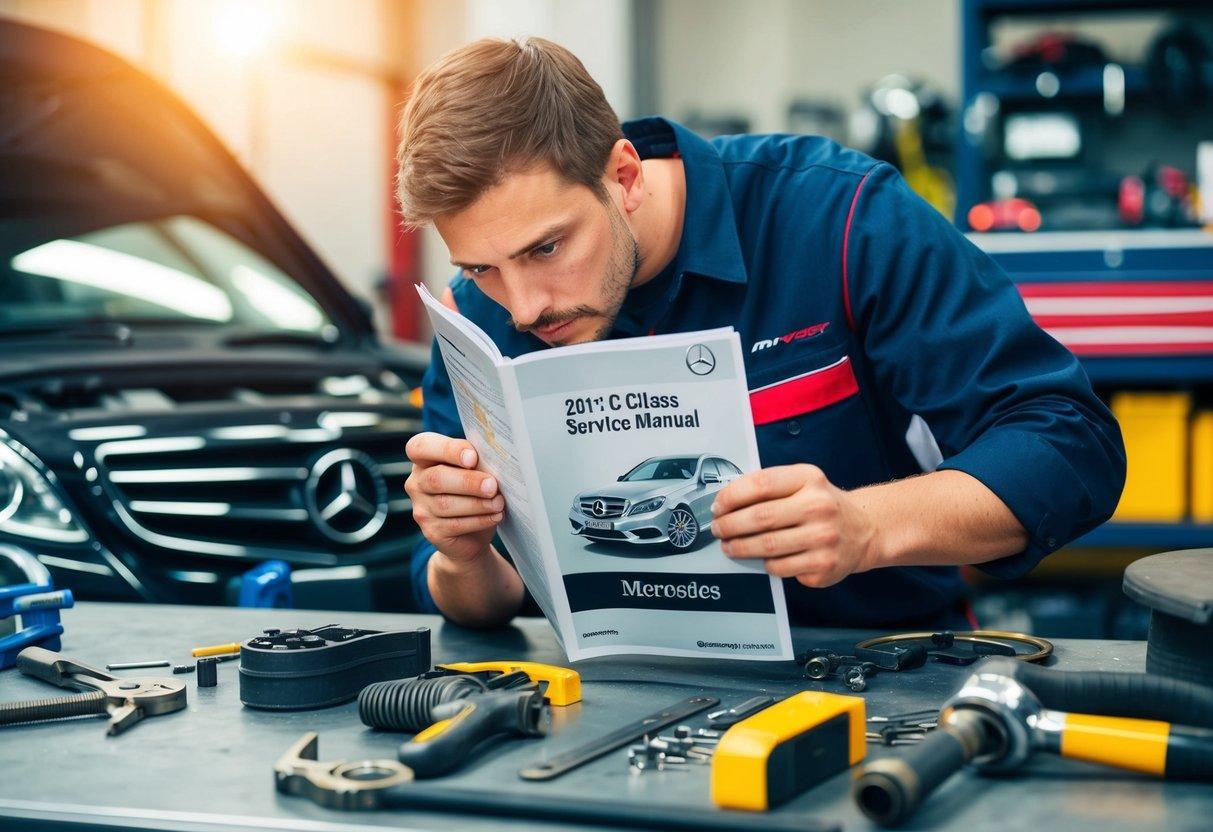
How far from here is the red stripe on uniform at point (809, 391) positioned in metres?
1.47

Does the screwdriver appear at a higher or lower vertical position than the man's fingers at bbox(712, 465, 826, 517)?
lower

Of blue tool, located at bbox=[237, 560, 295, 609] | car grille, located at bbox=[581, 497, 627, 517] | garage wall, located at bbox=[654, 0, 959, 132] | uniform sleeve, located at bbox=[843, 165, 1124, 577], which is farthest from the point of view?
garage wall, located at bbox=[654, 0, 959, 132]

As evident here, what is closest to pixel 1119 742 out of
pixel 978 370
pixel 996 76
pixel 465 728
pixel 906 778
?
pixel 906 778

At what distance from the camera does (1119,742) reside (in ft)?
2.64

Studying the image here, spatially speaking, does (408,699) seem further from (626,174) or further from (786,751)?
(626,174)

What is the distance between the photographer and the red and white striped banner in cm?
340

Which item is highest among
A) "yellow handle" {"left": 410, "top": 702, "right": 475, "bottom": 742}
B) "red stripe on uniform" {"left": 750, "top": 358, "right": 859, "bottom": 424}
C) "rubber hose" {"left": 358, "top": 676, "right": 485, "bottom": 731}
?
"red stripe on uniform" {"left": 750, "top": 358, "right": 859, "bottom": 424}

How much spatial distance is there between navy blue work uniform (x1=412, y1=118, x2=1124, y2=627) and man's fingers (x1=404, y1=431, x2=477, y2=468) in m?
0.31

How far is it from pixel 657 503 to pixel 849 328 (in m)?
0.48

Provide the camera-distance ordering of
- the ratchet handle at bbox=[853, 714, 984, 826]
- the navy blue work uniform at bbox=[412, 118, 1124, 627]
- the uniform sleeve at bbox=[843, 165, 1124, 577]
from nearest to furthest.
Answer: the ratchet handle at bbox=[853, 714, 984, 826]
the uniform sleeve at bbox=[843, 165, 1124, 577]
the navy blue work uniform at bbox=[412, 118, 1124, 627]

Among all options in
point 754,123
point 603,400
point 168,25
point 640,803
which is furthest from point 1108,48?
point 640,803

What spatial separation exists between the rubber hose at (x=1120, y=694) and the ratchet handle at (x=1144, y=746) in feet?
0.05

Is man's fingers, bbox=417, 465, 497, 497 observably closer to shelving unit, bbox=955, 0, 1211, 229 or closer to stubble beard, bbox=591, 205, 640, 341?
stubble beard, bbox=591, 205, 640, 341

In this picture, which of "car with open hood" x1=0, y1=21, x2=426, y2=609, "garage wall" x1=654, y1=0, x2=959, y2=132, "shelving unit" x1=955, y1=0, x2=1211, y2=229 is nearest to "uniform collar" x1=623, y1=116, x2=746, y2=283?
"car with open hood" x1=0, y1=21, x2=426, y2=609
